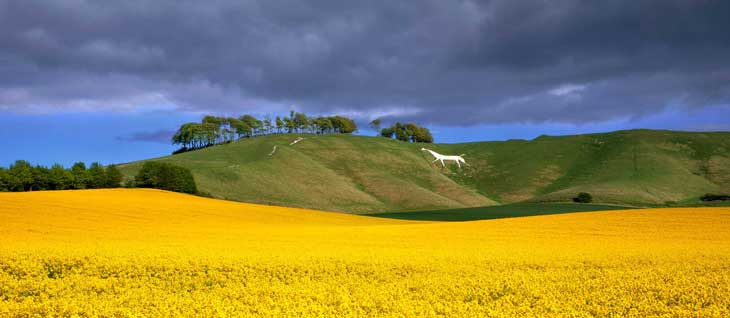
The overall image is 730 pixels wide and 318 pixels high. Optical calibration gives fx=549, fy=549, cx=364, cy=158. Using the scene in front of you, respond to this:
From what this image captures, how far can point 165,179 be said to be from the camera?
257 ft

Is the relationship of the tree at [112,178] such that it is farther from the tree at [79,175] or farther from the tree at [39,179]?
the tree at [39,179]

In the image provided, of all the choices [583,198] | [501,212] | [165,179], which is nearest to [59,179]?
[165,179]

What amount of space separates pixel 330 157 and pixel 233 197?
5584cm

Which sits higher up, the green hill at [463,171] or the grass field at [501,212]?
the green hill at [463,171]

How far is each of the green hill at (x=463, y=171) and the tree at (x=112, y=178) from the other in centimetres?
1455

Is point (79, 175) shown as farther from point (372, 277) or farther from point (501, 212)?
point (372, 277)

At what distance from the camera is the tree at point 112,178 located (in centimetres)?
7862

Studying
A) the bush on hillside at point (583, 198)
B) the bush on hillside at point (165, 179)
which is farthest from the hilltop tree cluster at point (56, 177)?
the bush on hillside at point (583, 198)

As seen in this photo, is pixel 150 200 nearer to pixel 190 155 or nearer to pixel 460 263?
pixel 460 263

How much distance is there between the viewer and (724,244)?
28516 millimetres

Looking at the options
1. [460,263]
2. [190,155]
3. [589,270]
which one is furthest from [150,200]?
[190,155]

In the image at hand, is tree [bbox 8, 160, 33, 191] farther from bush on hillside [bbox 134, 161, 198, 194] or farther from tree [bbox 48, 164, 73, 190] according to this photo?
bush on hillside [bbox 134, 161, 198, 194]

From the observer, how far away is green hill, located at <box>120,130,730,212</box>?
104875 millimetres

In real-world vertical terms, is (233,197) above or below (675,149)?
below
